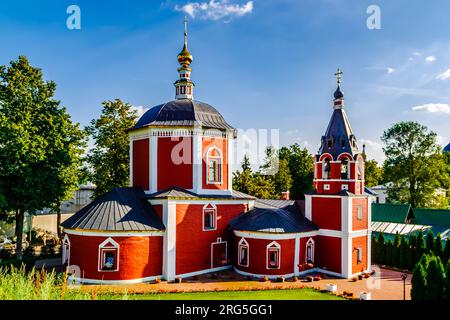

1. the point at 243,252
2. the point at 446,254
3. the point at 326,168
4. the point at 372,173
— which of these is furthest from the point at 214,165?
the point at 372,173

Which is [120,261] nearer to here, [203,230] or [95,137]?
[203,230]

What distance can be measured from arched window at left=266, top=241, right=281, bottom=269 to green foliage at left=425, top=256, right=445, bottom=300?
7.42 meters

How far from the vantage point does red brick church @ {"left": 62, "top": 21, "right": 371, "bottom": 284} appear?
57.8 ft

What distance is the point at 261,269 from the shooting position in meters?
19.3

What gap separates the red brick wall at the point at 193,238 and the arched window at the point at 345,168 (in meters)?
7.61

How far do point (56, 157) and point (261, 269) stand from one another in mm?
14484

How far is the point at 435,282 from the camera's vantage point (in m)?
13.8

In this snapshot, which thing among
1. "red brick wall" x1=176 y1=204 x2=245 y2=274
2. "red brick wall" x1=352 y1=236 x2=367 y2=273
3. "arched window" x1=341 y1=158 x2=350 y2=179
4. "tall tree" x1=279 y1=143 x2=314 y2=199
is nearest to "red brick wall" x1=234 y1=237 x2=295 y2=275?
"red brick wall" x1=176 y1=204 x2=245 y2=274

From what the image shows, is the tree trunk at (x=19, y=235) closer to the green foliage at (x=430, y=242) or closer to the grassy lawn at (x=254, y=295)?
the grassy lawn at (x=254, y=295)

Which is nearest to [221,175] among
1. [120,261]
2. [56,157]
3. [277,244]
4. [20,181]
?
[277,244]

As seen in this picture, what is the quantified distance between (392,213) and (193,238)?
19.3 m

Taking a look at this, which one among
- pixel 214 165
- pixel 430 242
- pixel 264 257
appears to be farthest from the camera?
pixel 430 242

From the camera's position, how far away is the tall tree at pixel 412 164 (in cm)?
3428

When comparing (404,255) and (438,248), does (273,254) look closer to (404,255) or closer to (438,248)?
(404,255)
